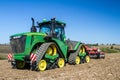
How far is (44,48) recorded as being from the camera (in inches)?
519

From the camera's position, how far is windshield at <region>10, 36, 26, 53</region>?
13.3m

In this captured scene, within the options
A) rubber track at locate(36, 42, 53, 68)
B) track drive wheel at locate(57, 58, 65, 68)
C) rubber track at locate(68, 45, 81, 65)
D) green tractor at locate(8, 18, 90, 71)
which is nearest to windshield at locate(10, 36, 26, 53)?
green tractor at locate(8, 18, 90, 71)

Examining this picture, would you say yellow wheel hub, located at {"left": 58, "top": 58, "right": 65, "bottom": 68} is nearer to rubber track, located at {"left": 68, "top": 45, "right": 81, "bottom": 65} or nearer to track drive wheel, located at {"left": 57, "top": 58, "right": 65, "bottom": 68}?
track drive wheel, located at {"left": 57, "top": 58, "right": 65, "bottom": 68}

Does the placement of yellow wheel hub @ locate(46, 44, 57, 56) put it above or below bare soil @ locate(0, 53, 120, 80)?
above

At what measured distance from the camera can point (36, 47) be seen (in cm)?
1376

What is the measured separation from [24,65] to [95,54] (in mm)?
9553

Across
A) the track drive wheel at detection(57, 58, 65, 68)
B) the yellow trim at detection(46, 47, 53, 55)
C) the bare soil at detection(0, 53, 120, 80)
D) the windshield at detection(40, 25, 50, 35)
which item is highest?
the windshield at detection(40, 25, 50, 35)

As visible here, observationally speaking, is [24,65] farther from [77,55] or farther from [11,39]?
[77,55]

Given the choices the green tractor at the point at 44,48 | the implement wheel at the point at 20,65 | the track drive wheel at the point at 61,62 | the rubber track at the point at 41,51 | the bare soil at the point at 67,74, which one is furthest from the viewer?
the implement wheel at the point at 20,65

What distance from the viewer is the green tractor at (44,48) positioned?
1310cm

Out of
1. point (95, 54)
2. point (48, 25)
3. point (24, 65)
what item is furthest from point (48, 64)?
point (95, 54)

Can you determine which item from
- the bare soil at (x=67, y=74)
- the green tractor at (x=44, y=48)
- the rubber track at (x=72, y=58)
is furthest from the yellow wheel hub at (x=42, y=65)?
the rubber track at (x=72, y=58)

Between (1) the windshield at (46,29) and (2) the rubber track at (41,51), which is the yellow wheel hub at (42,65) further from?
(1) the windshield at (46,29)

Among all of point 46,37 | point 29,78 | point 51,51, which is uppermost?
point 46,37
